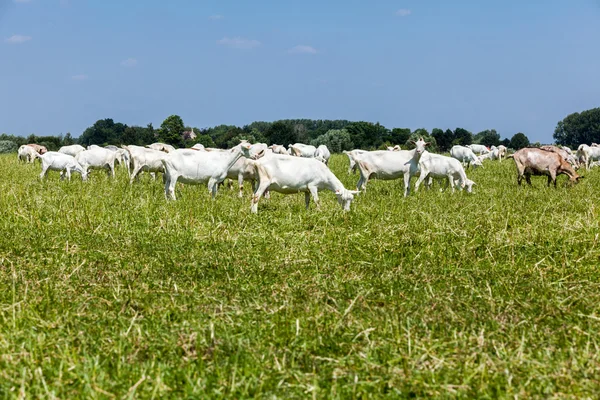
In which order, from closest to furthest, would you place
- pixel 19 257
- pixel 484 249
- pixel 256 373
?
1. pixel 256 373
2. pixel 19 257
3. pixel 484 249

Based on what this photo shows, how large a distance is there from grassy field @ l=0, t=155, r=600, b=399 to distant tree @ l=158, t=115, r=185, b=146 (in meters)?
87.8

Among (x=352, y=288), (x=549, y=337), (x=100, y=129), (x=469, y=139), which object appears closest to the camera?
(x=549, y=337)

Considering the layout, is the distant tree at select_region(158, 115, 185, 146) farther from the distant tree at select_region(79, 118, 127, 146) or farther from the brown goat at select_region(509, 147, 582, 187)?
the brown goat at select_region(509, 147, 582, 187)

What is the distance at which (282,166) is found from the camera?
1190 centimetres

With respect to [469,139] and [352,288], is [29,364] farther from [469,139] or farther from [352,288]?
[469,139]

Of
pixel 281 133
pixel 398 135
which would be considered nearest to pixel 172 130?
pixel 281 133

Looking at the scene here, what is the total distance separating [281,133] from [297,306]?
83.9 m

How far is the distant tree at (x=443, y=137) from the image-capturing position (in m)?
96.9

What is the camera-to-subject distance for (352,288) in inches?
224

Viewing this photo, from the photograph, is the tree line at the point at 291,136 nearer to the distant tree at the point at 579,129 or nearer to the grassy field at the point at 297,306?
the distant tree at the point at 579,129

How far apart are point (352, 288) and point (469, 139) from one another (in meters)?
99.8

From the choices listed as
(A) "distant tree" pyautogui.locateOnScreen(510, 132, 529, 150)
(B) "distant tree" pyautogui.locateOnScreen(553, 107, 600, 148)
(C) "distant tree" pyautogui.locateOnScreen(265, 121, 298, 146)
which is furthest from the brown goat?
(B) "distant tree" pyautogui.locateOnScreen(553, 107, 600, 148)

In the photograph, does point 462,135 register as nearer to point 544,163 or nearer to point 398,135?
point 398,135

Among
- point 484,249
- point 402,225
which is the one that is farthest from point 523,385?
point 402,225
